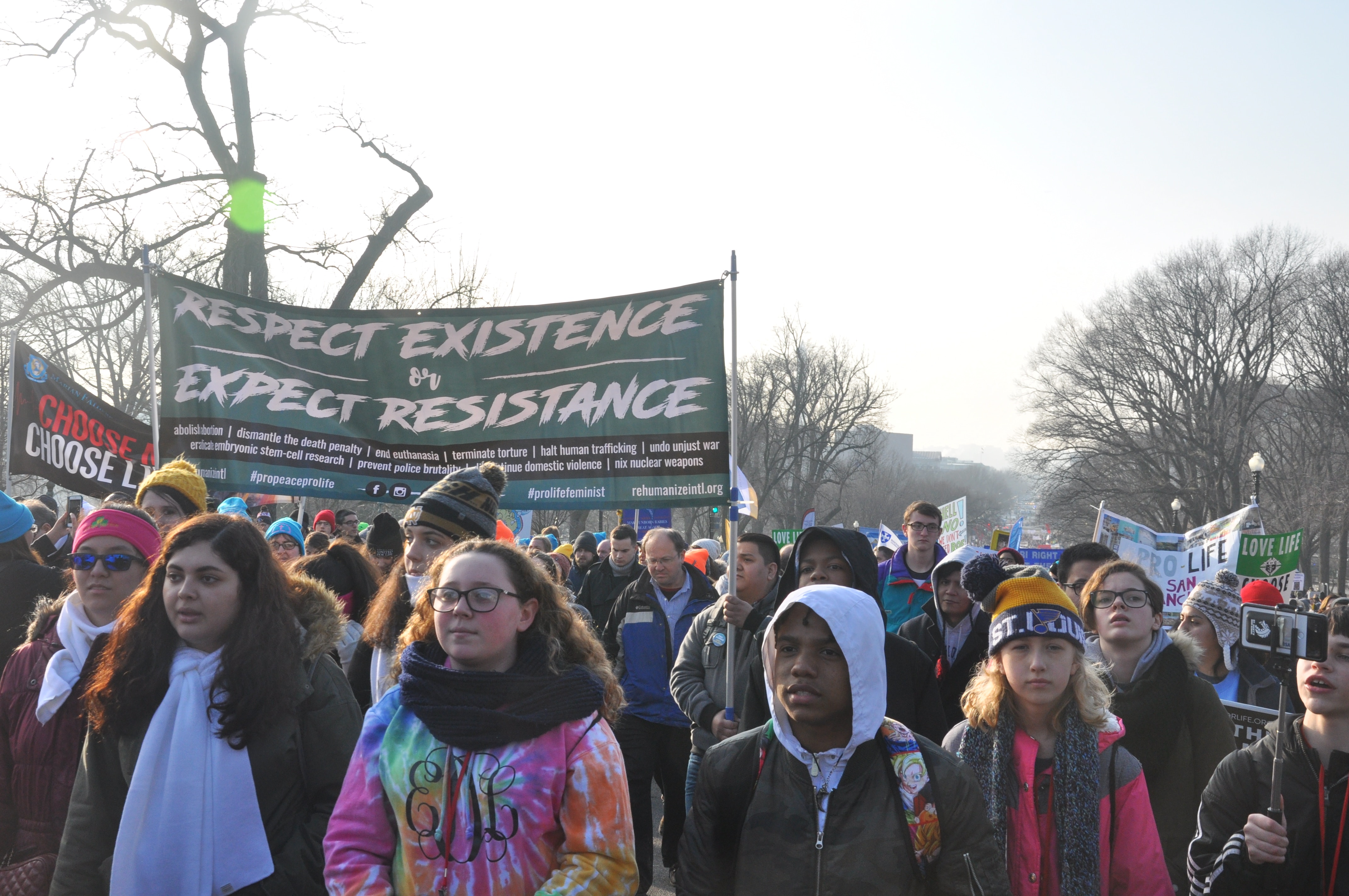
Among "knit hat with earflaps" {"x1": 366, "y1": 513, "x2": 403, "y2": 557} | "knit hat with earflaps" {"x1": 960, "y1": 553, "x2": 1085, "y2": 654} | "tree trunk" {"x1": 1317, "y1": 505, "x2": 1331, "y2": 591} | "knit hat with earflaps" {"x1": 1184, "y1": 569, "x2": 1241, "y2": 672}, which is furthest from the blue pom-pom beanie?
"tree trunk" {"x1": 1317, "y1": 505, "x2": 1331, "y2": 591}

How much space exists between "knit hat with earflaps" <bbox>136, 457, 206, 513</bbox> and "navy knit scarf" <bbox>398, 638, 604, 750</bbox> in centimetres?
240

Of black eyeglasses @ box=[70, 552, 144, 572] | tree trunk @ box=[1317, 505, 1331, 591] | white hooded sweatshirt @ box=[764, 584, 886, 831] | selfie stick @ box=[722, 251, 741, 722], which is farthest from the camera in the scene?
tree trunk @ box=[1317, 505, 1331, 591]

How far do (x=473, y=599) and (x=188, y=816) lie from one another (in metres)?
1.02

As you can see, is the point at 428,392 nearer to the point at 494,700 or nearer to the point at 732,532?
the point at 732,532

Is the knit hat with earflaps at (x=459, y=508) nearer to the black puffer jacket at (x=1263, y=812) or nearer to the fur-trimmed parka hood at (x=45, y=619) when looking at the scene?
the fur-trimmed parka hood at (x=45, y=619)

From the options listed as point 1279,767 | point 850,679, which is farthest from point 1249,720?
point 850,679

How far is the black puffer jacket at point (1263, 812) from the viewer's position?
282 cm

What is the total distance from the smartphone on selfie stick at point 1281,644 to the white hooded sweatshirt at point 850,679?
119cm

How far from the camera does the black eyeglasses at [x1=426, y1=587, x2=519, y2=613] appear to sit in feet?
8.47

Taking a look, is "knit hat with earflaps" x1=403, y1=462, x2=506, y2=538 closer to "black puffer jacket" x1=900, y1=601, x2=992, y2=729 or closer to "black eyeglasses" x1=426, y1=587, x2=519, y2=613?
"black eyeglasses" x1=426, y1=587, x2=519, y2=613

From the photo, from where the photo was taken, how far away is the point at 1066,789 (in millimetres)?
2949

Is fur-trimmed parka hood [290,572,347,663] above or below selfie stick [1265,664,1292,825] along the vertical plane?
above

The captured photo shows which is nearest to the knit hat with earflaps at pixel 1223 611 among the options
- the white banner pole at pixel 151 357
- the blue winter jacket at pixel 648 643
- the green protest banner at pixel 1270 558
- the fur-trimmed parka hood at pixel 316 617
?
the blue winter jacket at pixel 648 643

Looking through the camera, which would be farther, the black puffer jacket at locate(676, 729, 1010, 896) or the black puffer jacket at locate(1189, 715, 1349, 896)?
the black puffer jacket at locate(1189, 715, 1349, 896)
